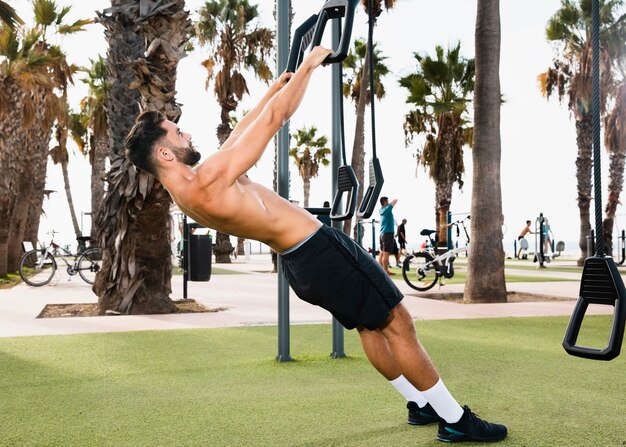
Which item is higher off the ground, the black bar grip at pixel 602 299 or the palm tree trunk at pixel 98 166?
the palm tree trunk at pixel 98 166

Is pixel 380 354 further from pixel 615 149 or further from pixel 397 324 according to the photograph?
pixel 615 149

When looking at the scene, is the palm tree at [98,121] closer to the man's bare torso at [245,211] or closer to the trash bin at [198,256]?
the trash bin at [198,256]

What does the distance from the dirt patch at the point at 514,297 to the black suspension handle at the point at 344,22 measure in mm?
7393

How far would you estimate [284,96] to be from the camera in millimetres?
2668

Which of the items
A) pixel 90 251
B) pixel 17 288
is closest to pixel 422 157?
pixel 90 251

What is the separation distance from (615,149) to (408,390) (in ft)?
74.7

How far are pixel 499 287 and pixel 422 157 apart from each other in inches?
626

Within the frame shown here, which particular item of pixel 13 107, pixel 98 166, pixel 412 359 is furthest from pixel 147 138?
pixel 98 166

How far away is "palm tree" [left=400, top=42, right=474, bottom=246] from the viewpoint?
22328mm

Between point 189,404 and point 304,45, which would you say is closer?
point 304,45

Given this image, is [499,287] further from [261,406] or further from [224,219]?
[224,219]

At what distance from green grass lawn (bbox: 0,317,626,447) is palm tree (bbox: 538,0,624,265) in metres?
17.2

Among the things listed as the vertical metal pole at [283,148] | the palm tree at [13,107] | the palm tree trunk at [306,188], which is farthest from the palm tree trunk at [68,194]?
the vertical metal pole at [283,148]

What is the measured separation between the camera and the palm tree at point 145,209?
8156 mm
